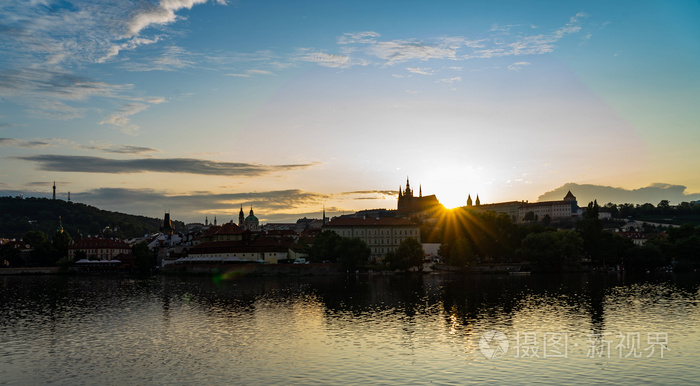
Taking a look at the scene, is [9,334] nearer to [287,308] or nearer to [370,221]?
[287,308]

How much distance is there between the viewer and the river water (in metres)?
31.2

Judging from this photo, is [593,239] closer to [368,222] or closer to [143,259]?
[368,222]

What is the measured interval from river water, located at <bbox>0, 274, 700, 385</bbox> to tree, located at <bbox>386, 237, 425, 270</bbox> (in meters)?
45.3

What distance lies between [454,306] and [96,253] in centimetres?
11740

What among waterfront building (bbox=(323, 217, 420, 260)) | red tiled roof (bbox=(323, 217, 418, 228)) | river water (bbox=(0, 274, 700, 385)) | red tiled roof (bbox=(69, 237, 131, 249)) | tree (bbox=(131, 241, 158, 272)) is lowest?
river water (bbox=(0, 274, 700, 385))

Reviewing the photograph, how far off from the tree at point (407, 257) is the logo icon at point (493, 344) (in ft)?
241

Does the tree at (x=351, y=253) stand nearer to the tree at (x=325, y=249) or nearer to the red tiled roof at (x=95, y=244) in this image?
the tree at (x=325, y=249)

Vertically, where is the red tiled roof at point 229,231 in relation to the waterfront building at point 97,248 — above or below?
above

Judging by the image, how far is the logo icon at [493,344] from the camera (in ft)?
118

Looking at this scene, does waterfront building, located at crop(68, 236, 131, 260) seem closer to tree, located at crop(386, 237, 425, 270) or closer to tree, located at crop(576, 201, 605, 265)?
tree, located at crop(386, 237, 425, 270)

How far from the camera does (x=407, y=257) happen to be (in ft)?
384

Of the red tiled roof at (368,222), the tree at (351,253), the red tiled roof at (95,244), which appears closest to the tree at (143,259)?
the red tiled roof at (95,244)

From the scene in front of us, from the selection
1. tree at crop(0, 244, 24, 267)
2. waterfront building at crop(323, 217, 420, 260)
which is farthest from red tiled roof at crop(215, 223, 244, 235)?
tree at crop(0, 244, 24, 267)

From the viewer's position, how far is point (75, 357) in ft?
117
